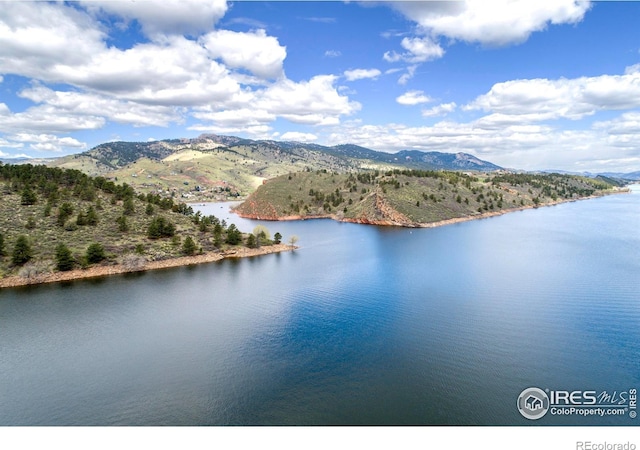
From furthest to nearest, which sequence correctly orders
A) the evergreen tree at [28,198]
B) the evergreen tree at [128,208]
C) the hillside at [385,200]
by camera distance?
1. the hillside at [385,200]
2. the evergreen tree at [128,208]
3. the evergreen tree at [28,198]

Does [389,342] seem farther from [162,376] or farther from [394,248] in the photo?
[394,248]

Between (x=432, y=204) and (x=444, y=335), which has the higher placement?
(x=432, y=204)

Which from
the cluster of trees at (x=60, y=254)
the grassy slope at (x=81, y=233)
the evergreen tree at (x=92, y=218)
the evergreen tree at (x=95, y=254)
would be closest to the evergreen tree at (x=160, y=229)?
the grassy slope at (x=81, y=233)

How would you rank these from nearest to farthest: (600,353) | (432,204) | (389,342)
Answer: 1. (600,353)
2. (389,342)
3. (432,204)

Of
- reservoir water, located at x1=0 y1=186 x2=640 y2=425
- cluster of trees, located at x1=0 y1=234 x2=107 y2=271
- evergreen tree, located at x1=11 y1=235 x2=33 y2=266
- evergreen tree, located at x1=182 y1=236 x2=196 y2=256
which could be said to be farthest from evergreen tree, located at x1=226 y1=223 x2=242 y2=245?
evergreen tree, located at x1=11 y1=235 x2=33 y2=266

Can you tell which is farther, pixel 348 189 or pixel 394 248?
pixel 348 189

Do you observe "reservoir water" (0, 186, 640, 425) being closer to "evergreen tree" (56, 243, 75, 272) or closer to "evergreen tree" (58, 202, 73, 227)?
"evergreen tree" (56, 243, 75, 272)

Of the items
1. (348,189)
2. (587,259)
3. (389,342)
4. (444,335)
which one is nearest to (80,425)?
(389,342)

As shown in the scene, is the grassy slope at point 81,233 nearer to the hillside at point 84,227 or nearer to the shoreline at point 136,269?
the hillside at point 84,227
